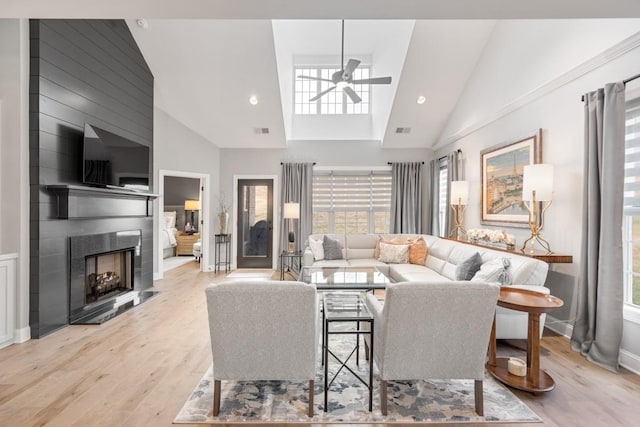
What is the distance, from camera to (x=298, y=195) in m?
6.98

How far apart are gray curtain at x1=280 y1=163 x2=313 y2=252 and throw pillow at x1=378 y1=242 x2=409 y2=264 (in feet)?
6.94

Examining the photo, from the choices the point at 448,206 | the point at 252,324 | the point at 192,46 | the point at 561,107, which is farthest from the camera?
the point at 448,206

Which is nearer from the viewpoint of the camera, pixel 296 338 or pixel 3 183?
pixel 296 338

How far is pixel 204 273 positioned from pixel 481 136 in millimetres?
5698

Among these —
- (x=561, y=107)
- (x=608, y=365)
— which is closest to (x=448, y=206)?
(x=561, y=107)

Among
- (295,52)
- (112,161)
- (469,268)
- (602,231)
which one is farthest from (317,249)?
(295,52)

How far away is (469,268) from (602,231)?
1163mm

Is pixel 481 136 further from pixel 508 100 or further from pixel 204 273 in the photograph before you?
pixel 204 273

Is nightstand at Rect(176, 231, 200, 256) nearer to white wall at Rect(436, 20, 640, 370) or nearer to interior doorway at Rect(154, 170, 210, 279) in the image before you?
interior doorway at Rect(154, 170, 210, 279)

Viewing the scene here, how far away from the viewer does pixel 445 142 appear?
20.9ft

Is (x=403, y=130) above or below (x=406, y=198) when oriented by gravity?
above

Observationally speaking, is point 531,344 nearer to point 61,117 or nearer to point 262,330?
point 262,330

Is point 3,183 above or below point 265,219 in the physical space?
above

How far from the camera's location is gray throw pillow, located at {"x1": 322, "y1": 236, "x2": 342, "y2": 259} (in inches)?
219
